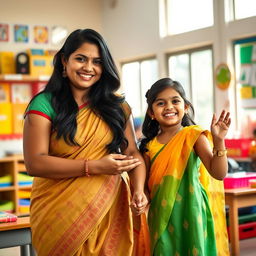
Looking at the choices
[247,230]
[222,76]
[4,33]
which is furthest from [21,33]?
[247,230]

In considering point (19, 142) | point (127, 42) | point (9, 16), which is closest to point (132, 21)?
point (127, 42)

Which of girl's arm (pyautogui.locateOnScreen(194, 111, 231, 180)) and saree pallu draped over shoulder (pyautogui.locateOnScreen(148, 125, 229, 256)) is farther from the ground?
girl's arm (pyautogui.locateOnScreen(194, 111, 231, 180))

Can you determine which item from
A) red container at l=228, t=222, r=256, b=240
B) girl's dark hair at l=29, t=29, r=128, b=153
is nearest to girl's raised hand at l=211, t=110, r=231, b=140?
girl's dark hair at l=29, t=29, r=128, b=153

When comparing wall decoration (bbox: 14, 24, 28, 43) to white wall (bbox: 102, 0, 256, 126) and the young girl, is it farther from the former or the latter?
the young girl

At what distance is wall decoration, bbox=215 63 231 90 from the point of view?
6520 mm

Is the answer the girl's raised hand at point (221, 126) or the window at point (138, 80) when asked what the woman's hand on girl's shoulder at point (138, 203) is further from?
the window at point (138, 80)

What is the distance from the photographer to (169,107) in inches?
97.2

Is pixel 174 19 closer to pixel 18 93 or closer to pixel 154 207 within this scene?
pixel 18 93

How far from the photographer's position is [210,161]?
2352 millimetres

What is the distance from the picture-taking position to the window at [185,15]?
277 inches

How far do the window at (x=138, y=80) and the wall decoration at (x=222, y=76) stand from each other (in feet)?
4.35

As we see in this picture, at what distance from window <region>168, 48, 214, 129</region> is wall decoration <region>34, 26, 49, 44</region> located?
69.7 inches

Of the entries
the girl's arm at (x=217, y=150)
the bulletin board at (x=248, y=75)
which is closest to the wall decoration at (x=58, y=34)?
the bulletin board at (x=248, y=75)

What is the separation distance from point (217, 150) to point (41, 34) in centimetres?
601
